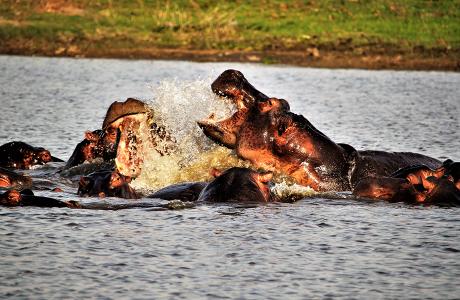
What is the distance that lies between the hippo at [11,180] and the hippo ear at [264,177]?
2792mm

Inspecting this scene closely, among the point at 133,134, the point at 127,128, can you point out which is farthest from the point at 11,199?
the point at 133,134

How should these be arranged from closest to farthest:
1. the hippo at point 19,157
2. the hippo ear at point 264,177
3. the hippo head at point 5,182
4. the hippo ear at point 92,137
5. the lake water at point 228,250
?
the lake water at point 228,250 → the hippo ear at point 264,177 → the hippo head at point 5,182 → the hippo ear at point 92,137 → the hippo at point 19,157

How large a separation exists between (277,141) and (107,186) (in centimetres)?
181

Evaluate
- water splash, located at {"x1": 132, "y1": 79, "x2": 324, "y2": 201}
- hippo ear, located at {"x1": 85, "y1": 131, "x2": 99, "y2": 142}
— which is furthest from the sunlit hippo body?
hippo ear, located at {"x1": 85, "y1": 131, "x2": 99, "y2": 142}

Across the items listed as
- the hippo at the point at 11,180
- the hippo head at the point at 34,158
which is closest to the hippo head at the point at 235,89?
the hippo at the point at 11,180

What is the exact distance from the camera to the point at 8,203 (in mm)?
10570

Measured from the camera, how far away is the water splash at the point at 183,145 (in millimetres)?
12086

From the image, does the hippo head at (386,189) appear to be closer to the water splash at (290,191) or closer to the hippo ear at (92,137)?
the water splash at (290,191)

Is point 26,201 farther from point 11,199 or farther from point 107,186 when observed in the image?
point 107,186

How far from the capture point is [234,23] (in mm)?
38875

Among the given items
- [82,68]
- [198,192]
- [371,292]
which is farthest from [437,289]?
[82,68]

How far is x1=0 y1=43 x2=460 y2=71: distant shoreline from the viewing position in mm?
35375

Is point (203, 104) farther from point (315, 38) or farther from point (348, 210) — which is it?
point (315, 38)

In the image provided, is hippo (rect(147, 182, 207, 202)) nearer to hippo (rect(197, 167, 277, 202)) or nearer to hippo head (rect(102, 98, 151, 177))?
hippo (rect(197, 167, 277, 202))
